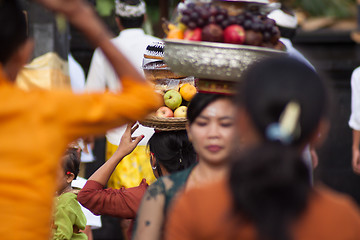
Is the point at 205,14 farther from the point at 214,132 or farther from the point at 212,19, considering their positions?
Answer: the point at 214,132

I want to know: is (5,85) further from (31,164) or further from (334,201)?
(334,201)

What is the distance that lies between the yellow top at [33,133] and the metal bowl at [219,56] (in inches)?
29.9

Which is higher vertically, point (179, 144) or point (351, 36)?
point (351, 36)

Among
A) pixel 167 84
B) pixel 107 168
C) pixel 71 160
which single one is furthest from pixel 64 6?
pixel 71 160

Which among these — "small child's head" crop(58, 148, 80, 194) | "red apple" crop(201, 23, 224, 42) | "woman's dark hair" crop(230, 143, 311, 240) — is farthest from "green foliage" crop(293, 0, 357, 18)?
"woman's dark hair" crop(230, 143, 311, 240)

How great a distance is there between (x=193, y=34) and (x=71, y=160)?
1742 mm

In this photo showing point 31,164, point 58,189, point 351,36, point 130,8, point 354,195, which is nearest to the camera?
point 31,164

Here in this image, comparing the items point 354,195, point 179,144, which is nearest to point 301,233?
point 179,144

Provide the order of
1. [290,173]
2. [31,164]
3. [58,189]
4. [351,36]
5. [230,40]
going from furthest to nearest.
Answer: [351,36], [58,189], [230,40], [31,164], [290,173]

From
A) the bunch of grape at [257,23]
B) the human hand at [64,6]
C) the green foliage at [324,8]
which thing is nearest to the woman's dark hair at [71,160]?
the bunch of grape at [257,23]

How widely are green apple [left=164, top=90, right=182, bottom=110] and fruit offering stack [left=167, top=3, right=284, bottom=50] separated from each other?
3.70ft

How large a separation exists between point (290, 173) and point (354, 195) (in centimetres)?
611

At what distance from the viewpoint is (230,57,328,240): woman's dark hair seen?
196 cm

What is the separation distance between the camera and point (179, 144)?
4047mm
